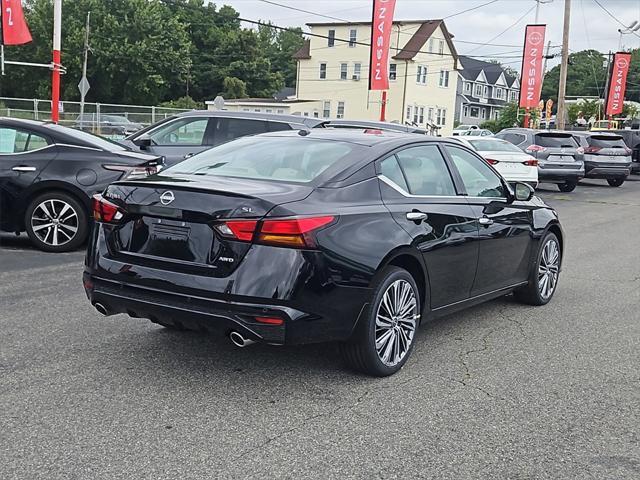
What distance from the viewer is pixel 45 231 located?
8.74m

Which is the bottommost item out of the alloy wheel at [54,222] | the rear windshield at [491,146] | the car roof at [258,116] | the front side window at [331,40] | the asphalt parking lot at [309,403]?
the asphalt parking lot at [309,403]

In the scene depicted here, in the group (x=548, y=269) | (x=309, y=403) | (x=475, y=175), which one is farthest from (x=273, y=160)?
(x=548, y=269)

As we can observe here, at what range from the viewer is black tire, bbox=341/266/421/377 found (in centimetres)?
464

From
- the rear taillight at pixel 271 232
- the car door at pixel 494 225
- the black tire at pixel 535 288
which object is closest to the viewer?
the rear taillight at pixel 271 232

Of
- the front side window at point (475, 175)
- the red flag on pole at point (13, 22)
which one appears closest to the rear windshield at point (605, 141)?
the red flag on pole at point (13, 22)

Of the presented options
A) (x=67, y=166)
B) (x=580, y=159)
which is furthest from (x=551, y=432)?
(x=580, y=159)

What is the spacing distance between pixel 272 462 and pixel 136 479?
2.06 ft

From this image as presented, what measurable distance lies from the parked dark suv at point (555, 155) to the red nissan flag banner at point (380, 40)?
38.1 ft

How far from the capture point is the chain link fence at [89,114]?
34.0 meters

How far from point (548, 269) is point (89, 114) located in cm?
3161

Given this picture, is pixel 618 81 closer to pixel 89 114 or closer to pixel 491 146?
pixel 491 146

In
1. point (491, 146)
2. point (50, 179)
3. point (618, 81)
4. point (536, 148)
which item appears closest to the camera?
point (50, 179)

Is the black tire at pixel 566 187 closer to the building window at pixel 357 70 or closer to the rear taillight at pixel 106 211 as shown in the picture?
the rear taillight at pixel 106 211

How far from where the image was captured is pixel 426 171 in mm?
5512
